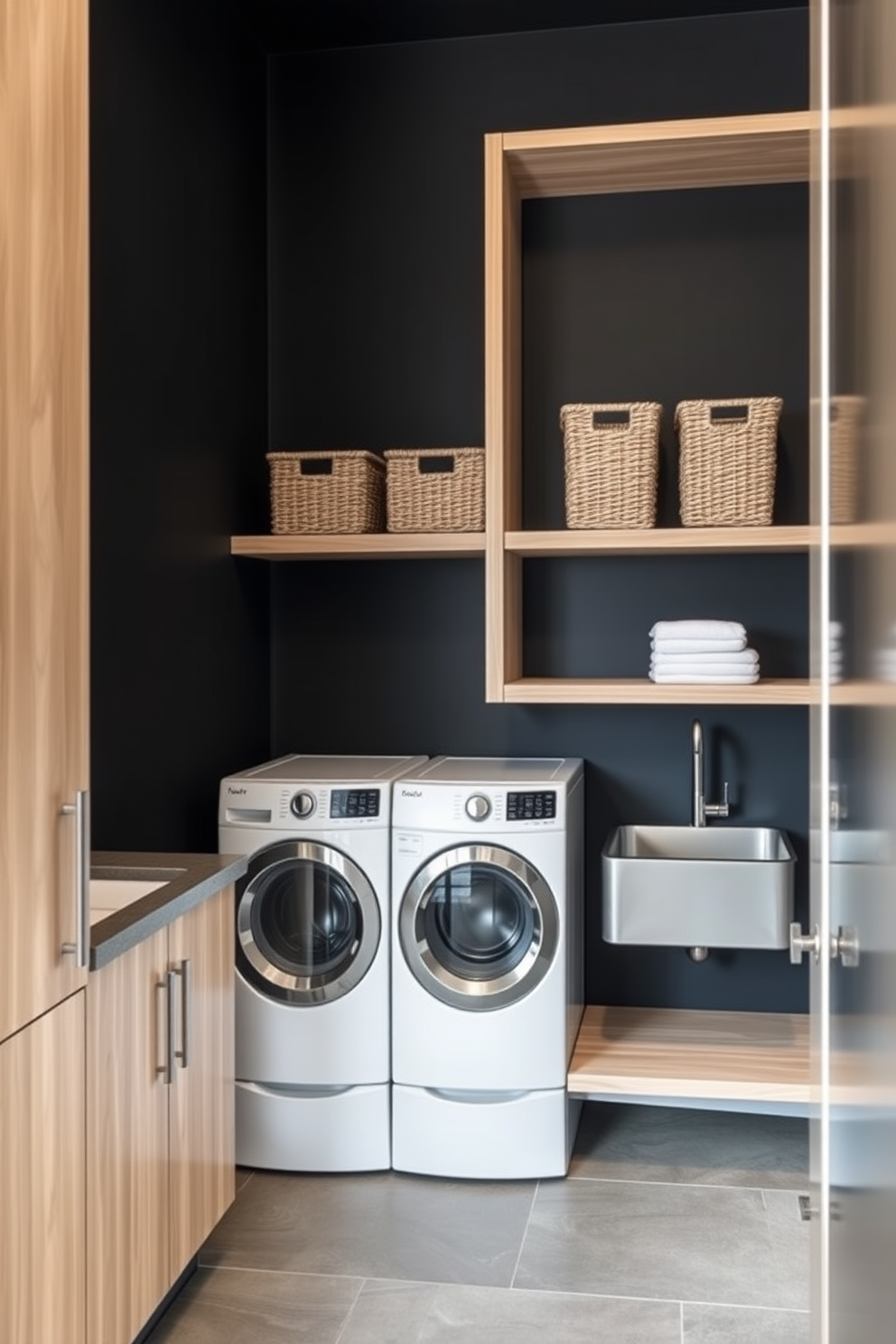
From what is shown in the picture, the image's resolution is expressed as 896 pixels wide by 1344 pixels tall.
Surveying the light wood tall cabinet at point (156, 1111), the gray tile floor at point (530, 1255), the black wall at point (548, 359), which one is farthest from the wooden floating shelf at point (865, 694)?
the black wall at point (548, 359)

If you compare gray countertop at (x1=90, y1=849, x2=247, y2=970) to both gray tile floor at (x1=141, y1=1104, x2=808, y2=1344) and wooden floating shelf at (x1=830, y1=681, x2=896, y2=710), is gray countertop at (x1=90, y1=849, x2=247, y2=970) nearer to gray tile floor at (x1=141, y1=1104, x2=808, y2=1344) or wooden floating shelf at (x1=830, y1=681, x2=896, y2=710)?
gray tile floor at (x1=141, y1=1104, x2=808, y2=1344)

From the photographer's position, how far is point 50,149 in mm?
1667

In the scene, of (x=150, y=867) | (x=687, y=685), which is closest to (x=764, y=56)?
(x=687, y=685)

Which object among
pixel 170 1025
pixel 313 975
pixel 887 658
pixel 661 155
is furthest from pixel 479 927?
pixel 887 658

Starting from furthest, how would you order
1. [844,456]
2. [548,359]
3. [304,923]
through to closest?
[548,359], [304,923], [844,456]

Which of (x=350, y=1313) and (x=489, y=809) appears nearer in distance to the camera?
(x=350, y=1313)

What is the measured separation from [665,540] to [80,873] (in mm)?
1836

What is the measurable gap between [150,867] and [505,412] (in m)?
1.53

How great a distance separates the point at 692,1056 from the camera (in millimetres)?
3107

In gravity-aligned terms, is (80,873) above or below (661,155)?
below

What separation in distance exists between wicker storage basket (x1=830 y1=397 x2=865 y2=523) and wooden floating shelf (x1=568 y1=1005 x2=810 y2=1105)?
1.97 m

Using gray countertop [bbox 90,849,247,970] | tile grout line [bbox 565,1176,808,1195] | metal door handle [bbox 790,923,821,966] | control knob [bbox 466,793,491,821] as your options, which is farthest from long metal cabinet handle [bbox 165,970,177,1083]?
tile grout line [bbox 565,1176,808,1195]

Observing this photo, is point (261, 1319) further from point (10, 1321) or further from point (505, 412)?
point (505, 412)

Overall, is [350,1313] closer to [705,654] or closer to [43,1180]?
[43,1180]
